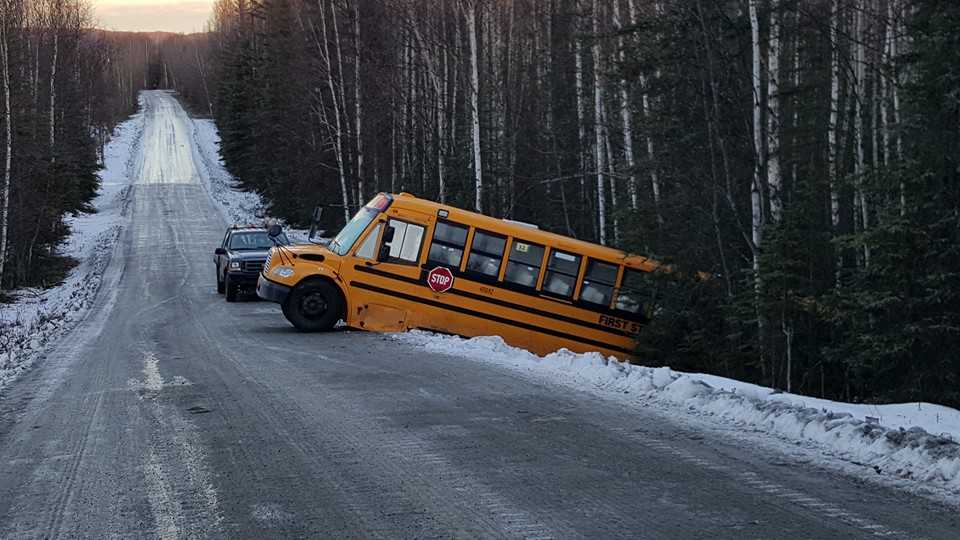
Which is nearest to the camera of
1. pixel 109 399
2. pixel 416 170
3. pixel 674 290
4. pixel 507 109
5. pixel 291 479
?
pixel 291 479

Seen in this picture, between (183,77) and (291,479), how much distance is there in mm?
160778

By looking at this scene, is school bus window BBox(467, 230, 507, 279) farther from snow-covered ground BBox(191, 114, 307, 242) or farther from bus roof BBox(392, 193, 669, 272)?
snow-covered ground BBox(191, 114, 307, 242)

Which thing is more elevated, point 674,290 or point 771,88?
point 771,88

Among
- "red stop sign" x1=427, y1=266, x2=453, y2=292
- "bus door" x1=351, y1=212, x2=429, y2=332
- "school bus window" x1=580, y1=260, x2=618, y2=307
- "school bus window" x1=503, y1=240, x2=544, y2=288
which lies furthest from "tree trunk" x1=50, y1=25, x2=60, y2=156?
"school bus window" x1=580, y1=260, x2=618, y2=307

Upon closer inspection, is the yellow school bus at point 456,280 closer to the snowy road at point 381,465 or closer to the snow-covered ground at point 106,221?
the snow-covered ground at point 106,221

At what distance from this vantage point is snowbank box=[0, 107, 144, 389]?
17141 mm

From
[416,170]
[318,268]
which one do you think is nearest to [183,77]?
[416,170]

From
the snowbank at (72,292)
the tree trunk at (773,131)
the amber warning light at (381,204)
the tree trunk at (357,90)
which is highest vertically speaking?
the tree trunk at (357,90)

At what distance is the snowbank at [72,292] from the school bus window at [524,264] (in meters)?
8.53

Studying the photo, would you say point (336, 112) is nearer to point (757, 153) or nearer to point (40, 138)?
point (40, 138)

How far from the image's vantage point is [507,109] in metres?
34.0

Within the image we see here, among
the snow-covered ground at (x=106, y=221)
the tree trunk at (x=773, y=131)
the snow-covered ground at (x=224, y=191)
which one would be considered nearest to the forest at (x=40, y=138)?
the snow-covered ground at (x=106, y=221)

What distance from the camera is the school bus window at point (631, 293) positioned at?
19.8 m

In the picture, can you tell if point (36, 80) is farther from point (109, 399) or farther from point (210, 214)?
point (109, 399)
